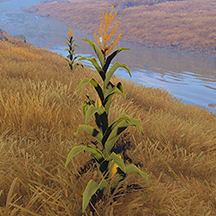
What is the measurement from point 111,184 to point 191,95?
38.7 feet

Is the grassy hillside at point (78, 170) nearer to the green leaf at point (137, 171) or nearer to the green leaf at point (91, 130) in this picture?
the green leaf at point (137, 171)

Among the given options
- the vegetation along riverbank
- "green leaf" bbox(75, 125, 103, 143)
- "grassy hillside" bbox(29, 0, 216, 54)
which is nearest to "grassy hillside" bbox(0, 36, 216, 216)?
the vegetation along riverbank

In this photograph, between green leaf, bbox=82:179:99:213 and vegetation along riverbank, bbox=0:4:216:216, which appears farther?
vegetation along riverbank, bbox=0:4:216:216

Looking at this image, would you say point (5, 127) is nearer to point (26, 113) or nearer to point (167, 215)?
point (26, 113)

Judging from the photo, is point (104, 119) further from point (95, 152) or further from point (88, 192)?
point (88, 192)

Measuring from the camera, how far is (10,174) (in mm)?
1380

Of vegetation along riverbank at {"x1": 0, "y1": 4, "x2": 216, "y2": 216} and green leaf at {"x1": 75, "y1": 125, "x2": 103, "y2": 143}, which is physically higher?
green leaf at {"x1": 75, "y1": 125, "x2": 103, "y2": 143}

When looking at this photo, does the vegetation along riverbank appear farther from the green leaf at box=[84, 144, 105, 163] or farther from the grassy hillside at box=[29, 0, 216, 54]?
the grassy hillside at box=[29, 0, 216, 54]

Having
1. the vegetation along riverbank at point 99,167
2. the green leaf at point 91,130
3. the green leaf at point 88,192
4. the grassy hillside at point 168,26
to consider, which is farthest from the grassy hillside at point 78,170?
the grassy hillside at point 168,26

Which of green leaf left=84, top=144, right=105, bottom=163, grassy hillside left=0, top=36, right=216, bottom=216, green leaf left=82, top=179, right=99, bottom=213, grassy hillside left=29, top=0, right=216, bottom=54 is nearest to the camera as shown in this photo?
green leaf left=82, top=179, right=99, bottom=213

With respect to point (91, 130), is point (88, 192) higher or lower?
lower

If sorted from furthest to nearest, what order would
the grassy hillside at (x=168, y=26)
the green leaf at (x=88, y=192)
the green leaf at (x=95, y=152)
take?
1. the grassy hillside at (x=168, y=26)
2. the green leaf at (x=95, y=152)
3. the green leaf at (x=88, y=192)

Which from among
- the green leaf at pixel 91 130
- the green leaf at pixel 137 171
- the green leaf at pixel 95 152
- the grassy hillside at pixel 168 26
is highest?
the grassy hillside at pixel 168 26

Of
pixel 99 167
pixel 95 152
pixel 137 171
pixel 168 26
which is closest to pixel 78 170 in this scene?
pixel 99 167
